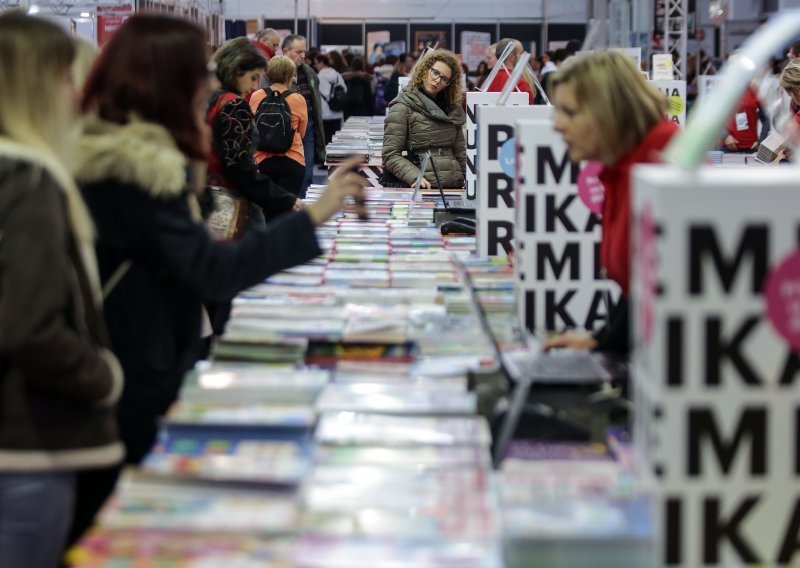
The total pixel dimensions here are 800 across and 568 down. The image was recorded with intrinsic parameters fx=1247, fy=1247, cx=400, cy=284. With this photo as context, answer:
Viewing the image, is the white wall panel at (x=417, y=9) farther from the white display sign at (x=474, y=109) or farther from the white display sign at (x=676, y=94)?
the white display sign at (x=474, y=109)

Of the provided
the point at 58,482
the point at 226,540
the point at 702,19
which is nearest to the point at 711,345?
the point at 226,540

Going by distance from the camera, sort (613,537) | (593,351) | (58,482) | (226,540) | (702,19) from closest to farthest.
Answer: (613,537) → (226,540) → (58,482) → (593,351) → (702,19)

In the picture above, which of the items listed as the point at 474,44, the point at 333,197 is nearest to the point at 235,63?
the point at 333,197

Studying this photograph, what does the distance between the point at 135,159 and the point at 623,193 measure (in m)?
1.04

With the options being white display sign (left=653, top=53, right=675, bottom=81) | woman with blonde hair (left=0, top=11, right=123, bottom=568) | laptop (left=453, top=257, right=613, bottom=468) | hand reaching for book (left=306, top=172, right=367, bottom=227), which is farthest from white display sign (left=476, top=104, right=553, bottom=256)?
white display sign (left=653, top=53, right=675, bottom=81)

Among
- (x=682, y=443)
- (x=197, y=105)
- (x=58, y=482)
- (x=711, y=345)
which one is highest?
(x=197, y=105)

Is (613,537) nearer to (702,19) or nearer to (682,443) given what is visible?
(682,443)

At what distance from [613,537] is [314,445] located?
0.65 meters

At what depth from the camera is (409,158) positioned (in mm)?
6871

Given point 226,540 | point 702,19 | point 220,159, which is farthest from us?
point 702,19

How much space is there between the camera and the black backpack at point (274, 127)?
802 centimetres

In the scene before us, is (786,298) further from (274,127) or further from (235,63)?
(274,127)

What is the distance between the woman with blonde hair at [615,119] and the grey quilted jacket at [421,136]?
3875mm

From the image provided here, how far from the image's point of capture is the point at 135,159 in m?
2.34
